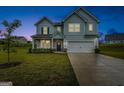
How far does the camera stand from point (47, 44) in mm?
19984

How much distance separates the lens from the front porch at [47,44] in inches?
777

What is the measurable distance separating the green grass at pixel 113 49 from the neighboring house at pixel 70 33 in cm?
99

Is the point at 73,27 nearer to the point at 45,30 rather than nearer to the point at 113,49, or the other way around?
the point at 45,30

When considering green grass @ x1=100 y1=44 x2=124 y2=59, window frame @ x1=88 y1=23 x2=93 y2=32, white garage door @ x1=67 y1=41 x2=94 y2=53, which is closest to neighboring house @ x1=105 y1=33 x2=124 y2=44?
green grass @ x1=100 y1=44 x2=124 y2=59

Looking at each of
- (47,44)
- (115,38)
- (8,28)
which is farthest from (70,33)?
(8,28)

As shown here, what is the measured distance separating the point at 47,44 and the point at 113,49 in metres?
6.22

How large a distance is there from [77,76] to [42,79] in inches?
48.1

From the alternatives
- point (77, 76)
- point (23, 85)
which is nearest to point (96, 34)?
point (77, 76)

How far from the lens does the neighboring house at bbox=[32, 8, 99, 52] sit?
18312 mm

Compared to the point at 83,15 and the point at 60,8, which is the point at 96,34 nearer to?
the point at 83,15

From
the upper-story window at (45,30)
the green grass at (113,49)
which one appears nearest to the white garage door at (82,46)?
the green grass at (113,49)

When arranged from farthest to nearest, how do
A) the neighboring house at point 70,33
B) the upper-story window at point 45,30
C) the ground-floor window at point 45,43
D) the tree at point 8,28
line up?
the upper-story window at point 45,30 → the ground-floor window at point 45,43 → the neighboring house at point 70,33 → the tree at point 8,28

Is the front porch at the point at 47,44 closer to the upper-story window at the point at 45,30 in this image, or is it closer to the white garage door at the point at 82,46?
the upper-story window at the point at 45,30

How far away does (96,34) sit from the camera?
18.8 metres
